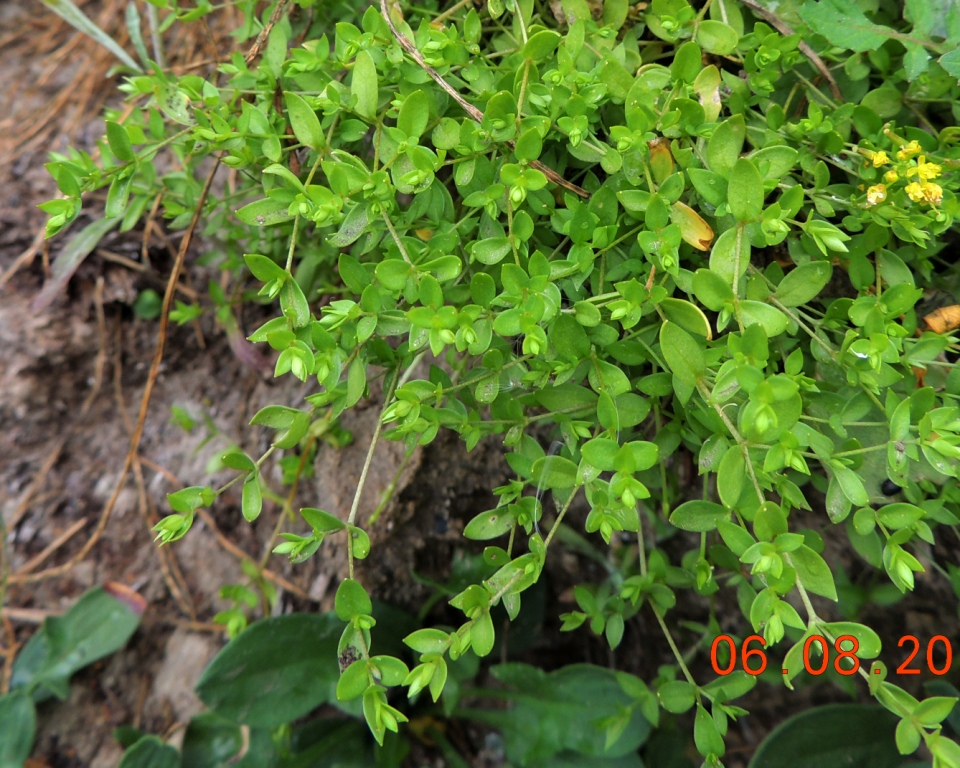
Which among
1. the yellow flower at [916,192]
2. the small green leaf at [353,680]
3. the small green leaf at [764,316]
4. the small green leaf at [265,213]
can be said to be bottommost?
the small green leaf at [353,680]

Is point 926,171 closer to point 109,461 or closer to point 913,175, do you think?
point 913,175

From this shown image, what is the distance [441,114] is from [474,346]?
425 millimetres

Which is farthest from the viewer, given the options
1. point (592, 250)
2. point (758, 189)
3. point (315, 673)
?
point (315, 673)

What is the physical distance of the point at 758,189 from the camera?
35.3 inches

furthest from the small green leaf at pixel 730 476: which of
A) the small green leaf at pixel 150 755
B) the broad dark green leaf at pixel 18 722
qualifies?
the broad dark green leaf at pixel 18 722

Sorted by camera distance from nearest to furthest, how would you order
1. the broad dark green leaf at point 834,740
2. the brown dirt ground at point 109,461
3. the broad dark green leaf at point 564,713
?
1. the broad dark green leaf at point 834,740
2. the broad dark green leaf at point 564,713
3. the brown dirt ground at point 109,461

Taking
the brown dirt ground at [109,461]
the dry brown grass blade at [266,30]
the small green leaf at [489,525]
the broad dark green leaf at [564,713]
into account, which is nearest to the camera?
the small green leaf at [489,525]

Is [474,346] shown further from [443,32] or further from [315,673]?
[315,673]

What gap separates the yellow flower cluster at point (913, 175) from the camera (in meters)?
0.96

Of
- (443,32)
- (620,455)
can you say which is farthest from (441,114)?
(620,455)

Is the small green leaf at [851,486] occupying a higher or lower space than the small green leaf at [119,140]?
lower

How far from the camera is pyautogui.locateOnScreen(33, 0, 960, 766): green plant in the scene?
3.06 ft

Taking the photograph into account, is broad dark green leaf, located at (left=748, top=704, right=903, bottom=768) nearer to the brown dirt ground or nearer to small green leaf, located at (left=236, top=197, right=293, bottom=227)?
the brown dirt ground

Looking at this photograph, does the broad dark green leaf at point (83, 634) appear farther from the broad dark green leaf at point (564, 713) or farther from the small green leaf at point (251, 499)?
the small green leaf at point (251, 499)
